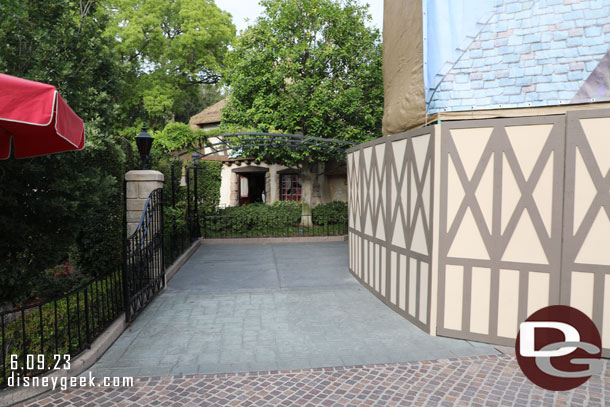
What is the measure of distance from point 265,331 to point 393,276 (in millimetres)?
2398

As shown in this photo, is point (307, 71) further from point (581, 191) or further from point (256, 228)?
point (581, 191)

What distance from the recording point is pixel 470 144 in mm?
5211

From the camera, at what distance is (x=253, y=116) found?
15.2 m

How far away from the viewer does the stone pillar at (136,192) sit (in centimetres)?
764

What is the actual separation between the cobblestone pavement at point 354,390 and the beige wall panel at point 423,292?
42.1 inches

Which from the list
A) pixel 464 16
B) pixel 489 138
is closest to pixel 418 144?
pixel 489 138

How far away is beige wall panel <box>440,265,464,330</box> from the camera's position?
5.42 meters

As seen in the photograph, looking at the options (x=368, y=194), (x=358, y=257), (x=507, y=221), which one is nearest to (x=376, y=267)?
(x=358, y=257)

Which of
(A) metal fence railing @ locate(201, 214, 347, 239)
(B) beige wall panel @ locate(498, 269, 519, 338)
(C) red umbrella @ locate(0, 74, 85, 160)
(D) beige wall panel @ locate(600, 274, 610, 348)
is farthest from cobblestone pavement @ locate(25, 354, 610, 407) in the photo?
(A) metal fence railing @ locate(201, 214, 347, 239)

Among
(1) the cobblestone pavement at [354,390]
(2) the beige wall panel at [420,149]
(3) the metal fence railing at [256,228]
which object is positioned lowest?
(1) the cobblestone pavement at [354,390]

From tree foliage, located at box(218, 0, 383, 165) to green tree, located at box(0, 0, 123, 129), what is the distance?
27.8 ft

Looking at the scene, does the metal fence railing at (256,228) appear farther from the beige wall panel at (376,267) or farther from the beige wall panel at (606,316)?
the beige wall panel at (606,316)

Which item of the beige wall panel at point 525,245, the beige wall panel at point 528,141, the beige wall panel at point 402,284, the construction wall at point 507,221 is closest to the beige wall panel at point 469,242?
the construction wall at point 507,221

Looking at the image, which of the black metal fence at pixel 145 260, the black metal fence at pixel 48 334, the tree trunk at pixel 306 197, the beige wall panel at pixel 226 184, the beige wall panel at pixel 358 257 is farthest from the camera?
the beige wall panel at pixel 226 184
